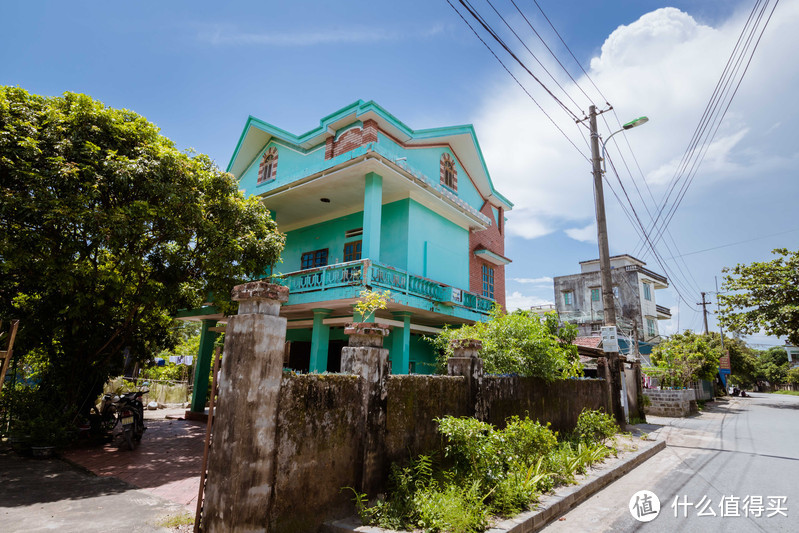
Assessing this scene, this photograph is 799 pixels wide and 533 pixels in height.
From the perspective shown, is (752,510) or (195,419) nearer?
(752,510)

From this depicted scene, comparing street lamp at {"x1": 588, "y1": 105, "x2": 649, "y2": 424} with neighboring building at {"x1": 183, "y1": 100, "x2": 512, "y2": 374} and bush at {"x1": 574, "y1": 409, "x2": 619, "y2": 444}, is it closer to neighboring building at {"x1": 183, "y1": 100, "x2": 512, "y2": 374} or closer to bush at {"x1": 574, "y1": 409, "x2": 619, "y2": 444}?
bush at {"x1": 574, "y1": 409, "x2": 619, "y2": 444}

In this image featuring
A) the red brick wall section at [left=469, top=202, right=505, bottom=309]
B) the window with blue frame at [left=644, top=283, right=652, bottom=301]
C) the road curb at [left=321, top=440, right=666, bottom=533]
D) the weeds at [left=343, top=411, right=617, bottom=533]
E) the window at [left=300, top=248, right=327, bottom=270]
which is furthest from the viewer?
the window with blue frame at [left=644, top=283, right=652, bottom=301]

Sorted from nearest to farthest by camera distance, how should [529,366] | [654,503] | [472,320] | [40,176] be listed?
[654,503] < [40,176] < [529,366] < [472,320]

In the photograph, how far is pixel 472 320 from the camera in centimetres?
1328

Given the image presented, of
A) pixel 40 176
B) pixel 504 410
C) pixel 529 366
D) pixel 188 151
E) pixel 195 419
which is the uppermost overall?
pixel 188 151

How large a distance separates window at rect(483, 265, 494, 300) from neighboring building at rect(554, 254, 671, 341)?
1606 centimetres

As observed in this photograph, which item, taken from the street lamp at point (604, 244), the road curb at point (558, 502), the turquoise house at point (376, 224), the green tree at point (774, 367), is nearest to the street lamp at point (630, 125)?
the street lamp at point (604, 244)

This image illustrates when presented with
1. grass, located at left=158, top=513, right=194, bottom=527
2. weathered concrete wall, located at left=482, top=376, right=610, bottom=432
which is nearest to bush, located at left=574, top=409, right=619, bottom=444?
weathered concrete wall, located at left=482, top=376, right=610, bottom=432

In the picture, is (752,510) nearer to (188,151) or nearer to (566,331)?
(566,331)

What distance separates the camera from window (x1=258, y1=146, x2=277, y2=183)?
1557 cm

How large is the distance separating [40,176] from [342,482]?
720cm

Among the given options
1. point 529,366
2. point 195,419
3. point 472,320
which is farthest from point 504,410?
point 195,419

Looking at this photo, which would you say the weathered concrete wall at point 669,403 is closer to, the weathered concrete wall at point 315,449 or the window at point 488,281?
the window at point 488,281

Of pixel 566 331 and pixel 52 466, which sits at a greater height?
pixel 566 331
